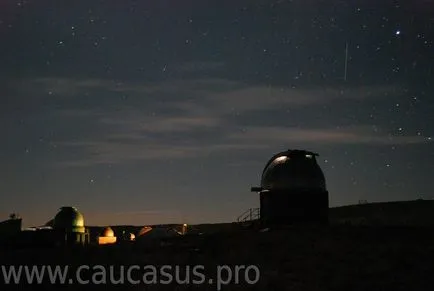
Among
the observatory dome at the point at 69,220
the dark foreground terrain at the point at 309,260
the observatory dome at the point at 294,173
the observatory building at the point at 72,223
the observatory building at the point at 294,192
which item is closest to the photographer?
the dark foreground terrain at the point at 309,260

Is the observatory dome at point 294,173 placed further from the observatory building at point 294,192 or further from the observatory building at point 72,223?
the observatory building at point 72,223

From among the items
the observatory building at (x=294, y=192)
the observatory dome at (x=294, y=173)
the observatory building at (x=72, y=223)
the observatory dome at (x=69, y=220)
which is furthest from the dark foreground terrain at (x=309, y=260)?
the observatory dome at (x=69, y=220)

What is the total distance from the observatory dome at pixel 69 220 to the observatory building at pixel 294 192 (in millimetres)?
28344

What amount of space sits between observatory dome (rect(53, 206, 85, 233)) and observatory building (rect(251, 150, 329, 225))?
2834 cm

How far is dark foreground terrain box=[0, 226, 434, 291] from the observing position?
16797mm

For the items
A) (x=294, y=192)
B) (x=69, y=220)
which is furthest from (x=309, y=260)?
(x=69, y=220)

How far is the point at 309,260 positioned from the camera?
829 inches

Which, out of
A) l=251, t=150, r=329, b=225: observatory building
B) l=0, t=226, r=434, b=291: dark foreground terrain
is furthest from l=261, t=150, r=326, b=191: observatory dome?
l=0, t=226, r=434, b=291: dark foreground terrain

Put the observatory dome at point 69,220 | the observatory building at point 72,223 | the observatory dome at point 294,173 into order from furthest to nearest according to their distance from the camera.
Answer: the observatory dome at point 69,220
the observatory building at point 72,223
the observatory dome at point 294,173

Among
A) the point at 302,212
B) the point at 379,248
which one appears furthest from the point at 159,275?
the point at 302,212

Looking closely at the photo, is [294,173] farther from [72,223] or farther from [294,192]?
[72,223]

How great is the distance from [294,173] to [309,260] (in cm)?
1866

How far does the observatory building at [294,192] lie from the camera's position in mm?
38781

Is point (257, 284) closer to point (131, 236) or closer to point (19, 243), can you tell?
point (19, 243)
